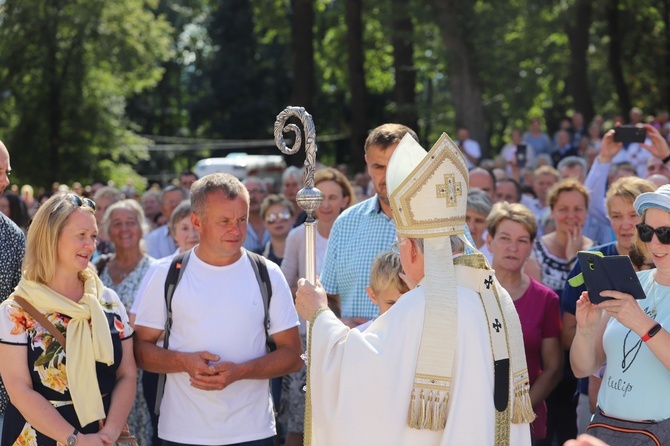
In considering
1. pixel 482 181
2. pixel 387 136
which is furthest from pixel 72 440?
pixel 482 181

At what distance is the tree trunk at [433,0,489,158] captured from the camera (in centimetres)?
1811

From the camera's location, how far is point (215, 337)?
522cm

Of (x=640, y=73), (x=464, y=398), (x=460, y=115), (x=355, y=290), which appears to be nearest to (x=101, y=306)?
(x=355, y=290)

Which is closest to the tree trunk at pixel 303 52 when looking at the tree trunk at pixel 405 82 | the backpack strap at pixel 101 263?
the tree trunk at pixel 405 82

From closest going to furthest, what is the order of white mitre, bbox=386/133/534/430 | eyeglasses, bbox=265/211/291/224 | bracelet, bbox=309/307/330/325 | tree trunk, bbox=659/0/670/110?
1. white mitre, bbox=386/133/534/430
2. bracelet, bbox=309/307/330/325
3. eyeglasses, bbox=265/211/291/224
4. tree trunk, bbox=659/0/670/110

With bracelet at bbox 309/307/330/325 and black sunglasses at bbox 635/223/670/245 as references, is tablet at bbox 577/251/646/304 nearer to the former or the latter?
black sunglasses at bbox 635/223/670/245

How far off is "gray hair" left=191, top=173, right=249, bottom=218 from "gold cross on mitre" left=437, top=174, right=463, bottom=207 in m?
1.52

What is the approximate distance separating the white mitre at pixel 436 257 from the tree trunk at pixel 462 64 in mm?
14347

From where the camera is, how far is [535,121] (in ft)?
62.4

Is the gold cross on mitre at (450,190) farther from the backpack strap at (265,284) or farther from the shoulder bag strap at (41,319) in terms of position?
the shoulder bag strap at (41,319)

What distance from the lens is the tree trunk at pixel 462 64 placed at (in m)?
18.1

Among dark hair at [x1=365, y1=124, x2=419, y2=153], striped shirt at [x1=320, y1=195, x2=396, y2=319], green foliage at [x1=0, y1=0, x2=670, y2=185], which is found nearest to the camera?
dark hair at [x1=365, y1=124, x2=419, y2=153]

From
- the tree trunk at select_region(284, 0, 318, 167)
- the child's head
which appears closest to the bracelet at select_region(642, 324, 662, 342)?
the child's head

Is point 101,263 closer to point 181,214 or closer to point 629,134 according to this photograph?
point 181,214
